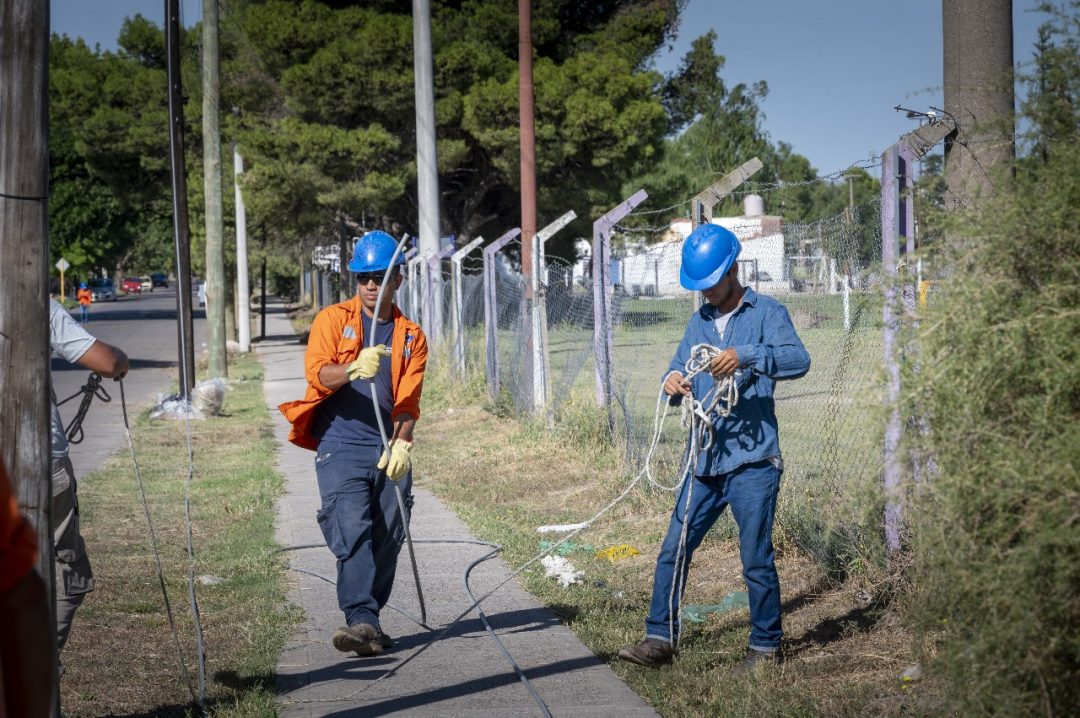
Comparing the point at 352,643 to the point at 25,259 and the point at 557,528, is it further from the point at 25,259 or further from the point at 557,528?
the point at 557,528

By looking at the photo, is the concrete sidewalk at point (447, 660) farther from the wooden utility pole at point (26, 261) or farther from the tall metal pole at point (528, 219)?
the tall metal pole at point (528, 219)

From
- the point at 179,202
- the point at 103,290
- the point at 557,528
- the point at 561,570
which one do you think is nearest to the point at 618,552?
the point at 561,570

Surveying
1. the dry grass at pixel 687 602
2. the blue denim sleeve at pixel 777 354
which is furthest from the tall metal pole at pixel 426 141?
the blue denim sleeve at pixel 777 354

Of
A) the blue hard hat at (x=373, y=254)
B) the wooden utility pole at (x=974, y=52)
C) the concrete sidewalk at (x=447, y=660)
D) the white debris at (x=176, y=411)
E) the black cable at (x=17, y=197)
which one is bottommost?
the concrete sidewalk at (x=447, y=660)

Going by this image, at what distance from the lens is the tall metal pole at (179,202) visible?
1656 centimetres

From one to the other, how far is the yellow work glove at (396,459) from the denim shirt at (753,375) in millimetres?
1245

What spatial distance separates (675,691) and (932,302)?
7.53ft

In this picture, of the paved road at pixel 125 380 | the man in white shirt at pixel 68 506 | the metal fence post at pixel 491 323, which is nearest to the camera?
the man in white shirt at pixel 68 506

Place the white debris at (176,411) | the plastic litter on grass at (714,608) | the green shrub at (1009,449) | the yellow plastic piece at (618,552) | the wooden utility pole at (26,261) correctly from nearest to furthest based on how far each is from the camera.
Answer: the green shrub at (1009,449) < the wooden utility pole at (26,261) < the plastic litter on grass at (714,608) < the yellow plastic piece at (618,552) < the white debris at (176,411)

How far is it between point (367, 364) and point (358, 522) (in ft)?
2.49

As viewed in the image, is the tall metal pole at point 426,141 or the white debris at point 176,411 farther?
the tall metal pole at point 426,141

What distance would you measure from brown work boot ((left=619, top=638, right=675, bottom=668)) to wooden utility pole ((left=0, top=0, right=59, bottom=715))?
240 centimetres

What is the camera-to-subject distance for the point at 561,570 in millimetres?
7383

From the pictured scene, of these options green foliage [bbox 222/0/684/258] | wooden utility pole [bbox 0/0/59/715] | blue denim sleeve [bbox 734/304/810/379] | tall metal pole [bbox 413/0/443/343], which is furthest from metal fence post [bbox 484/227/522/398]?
green foliage [bbox 222/0/684/258]
